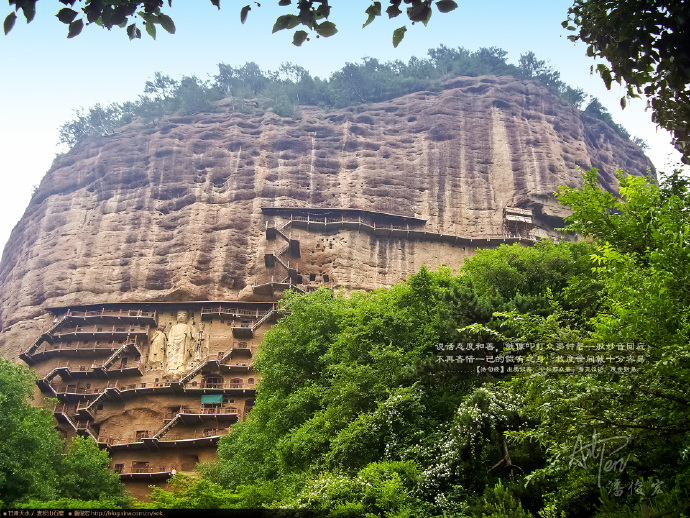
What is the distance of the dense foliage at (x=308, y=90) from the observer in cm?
5350

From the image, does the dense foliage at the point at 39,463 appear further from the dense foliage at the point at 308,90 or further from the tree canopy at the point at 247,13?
the dense foliage at the point at 308,90

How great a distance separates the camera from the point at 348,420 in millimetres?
14703

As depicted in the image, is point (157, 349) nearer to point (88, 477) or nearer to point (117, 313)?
point (117, 313)

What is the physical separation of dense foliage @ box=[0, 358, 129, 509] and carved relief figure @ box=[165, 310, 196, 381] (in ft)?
24.3

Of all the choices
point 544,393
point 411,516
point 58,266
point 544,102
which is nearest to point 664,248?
point 544,393

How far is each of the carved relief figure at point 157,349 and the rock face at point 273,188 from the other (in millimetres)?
2482

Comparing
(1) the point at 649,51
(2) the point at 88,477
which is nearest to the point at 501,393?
(1) the point at 649,51

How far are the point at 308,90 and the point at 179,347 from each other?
30.7 meters

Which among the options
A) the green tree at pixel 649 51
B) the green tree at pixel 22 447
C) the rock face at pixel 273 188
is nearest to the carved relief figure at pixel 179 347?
the rock face at pixel 273 188

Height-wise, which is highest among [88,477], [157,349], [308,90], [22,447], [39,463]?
[308,90]

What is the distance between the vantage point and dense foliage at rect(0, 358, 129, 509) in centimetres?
1933

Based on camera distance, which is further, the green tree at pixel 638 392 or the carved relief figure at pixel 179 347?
the carved relief figure at pixel 179 347

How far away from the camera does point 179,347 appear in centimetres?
3569

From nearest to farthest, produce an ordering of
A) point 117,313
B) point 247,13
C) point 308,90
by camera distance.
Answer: point 247,13, point 117,313, point 308,90
